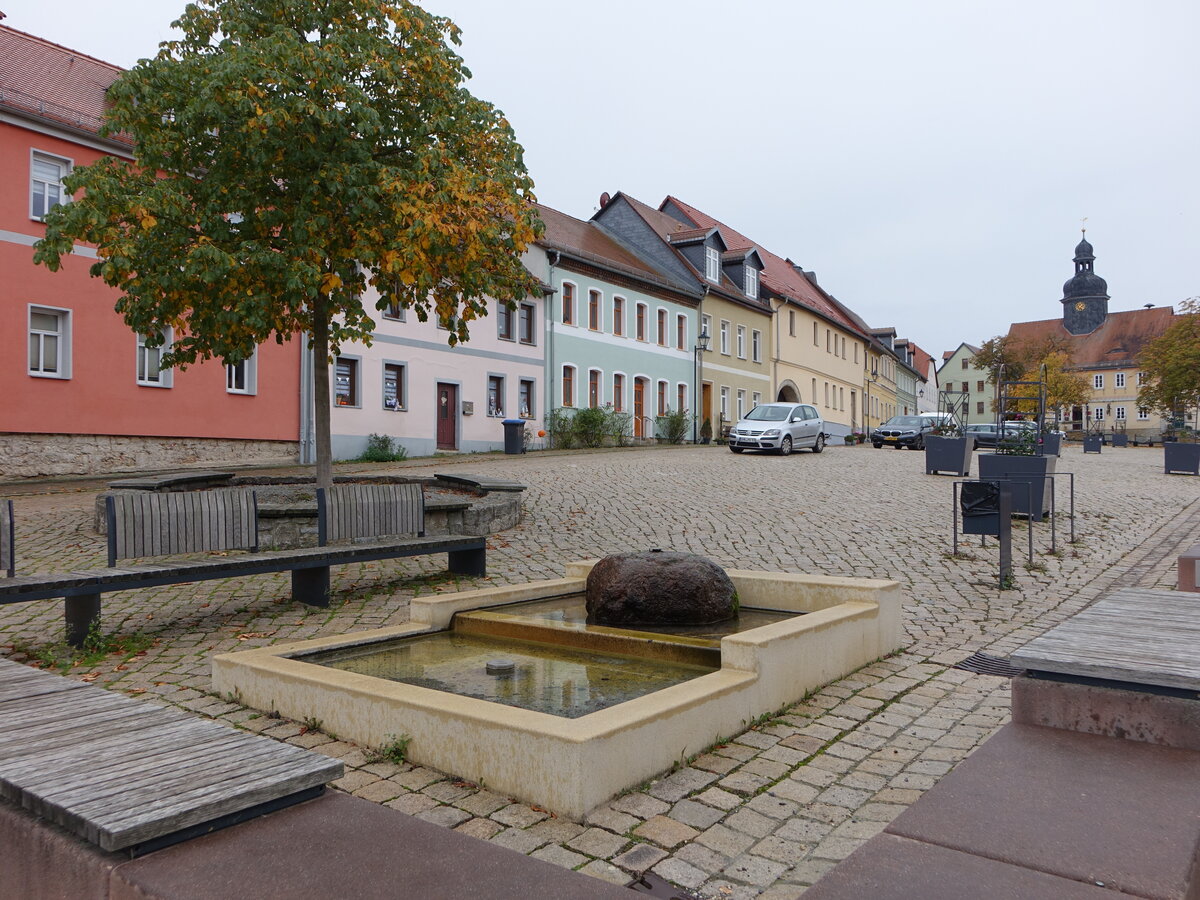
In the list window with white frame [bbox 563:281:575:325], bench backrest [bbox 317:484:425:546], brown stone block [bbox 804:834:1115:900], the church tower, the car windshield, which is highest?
the church tower

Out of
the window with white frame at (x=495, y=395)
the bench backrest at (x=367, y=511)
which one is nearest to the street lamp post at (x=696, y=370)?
the window with white frame at (x=495, y=395)

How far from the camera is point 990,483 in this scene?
9000 mm

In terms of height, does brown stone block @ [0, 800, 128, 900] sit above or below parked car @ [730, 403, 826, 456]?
below

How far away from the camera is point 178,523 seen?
289 inches

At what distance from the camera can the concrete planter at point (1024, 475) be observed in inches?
480

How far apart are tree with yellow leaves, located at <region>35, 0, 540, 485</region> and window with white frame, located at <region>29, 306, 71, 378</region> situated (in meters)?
9.39

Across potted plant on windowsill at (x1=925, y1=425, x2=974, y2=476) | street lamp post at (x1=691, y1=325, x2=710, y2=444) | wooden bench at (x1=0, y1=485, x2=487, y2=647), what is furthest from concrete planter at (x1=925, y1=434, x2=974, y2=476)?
street lamp post at (x1=691, y1=325, x2=710, y2=444)

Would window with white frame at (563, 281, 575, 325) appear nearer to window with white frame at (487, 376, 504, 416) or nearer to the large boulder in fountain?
window with white frame at (487, 376, 504, 416)

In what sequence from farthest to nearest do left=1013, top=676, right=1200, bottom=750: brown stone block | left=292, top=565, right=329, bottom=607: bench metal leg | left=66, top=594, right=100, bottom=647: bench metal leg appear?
left=292, top=565, right=329, bottom=607: bench metal leg < left=66, top=594, right=100, bottom=647: bench metal leg < left=1013, top=676, right=1200, bottom=750: brown stone block

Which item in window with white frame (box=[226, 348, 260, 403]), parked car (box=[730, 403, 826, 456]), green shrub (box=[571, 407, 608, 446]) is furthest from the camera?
green shrub (box=[571, 407, 608, 446])

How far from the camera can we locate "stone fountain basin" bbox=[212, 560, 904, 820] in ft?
11.9

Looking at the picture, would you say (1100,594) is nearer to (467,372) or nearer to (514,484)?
(514,484)

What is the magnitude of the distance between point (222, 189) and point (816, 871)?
10.4m

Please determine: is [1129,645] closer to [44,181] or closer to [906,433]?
[44,181]
